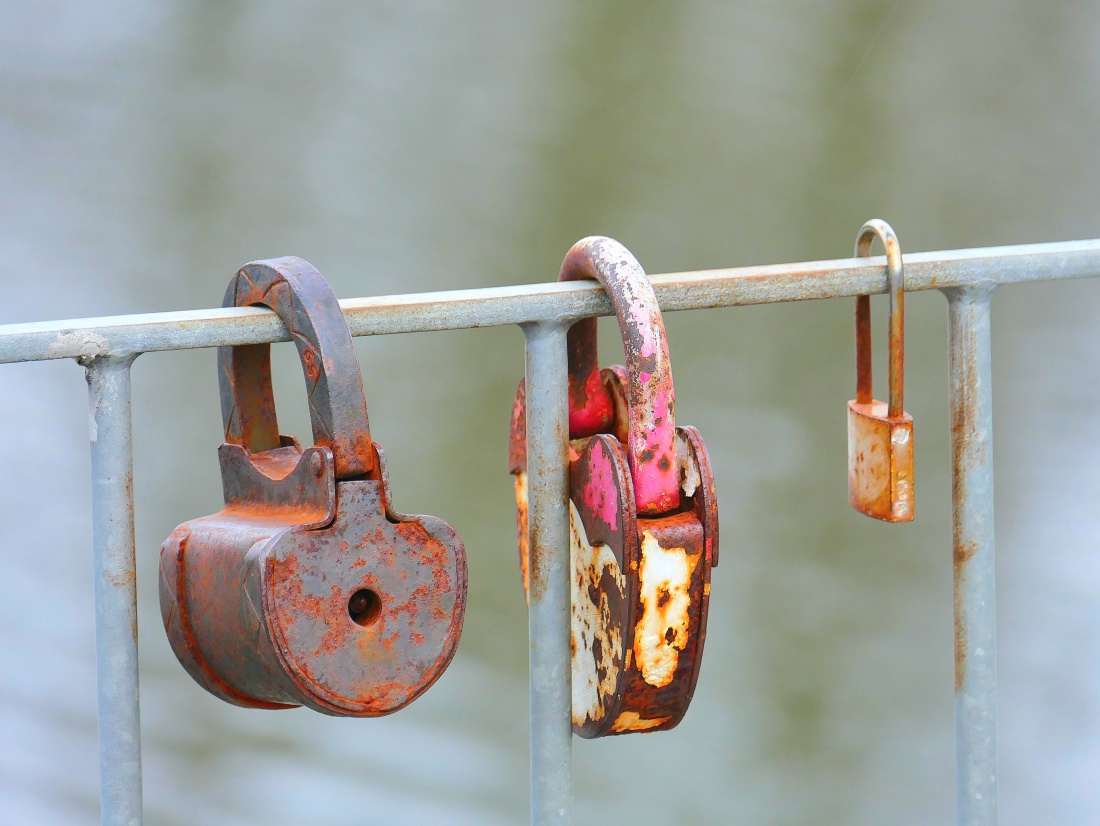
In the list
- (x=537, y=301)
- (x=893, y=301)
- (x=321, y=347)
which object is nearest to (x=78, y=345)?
(x=321, y=347)

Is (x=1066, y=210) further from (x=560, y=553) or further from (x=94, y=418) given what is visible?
(x=94, y=418)

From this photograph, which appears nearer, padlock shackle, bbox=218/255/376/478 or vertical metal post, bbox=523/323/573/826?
padlock shackle, bbox=218/255/376/478

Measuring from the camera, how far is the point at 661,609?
605 mm

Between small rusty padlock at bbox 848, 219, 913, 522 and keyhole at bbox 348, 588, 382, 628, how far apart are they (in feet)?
0.89

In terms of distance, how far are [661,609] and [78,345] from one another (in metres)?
0.26

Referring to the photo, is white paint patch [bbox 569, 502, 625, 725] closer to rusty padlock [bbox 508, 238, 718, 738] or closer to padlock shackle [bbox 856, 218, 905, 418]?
rusty padlock [bbox 508, 238, 718, 738]

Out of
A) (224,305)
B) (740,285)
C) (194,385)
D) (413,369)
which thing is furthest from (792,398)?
(224,305)

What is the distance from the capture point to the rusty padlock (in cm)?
60

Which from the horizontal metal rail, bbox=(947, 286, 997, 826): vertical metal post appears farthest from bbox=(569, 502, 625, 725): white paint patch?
bbox=(947, 286, 997, 826): vertical metal post

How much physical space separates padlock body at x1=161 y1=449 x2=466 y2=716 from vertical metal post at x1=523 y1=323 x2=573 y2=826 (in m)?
0.09

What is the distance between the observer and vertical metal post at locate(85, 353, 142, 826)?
58 centimetres

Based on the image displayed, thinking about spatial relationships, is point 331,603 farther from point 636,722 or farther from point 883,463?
point 883,463

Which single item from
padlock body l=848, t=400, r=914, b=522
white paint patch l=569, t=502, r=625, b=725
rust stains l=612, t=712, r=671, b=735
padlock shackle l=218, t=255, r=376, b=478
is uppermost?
padlock shackle l=218, t=255, r=376, b=478

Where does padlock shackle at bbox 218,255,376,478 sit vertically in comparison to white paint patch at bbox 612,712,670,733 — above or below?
above
